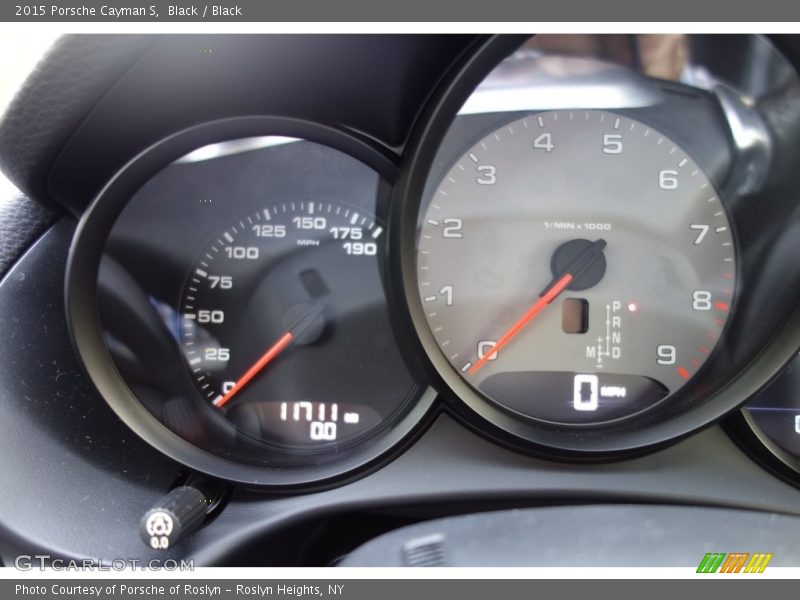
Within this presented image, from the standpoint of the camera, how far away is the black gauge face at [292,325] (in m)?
1.75

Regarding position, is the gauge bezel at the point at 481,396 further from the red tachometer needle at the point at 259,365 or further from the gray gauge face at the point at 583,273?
the red tachometer needle at the point at 259,365

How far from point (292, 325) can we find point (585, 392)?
0.67 metres

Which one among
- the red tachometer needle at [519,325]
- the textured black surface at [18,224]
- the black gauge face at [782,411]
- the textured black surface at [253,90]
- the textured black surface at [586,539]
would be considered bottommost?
the textured black surface at [586,539]

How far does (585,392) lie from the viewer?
1728 mm

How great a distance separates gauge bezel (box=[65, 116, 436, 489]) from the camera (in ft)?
5.13

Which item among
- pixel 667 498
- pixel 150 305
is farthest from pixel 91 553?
pixel 667 498

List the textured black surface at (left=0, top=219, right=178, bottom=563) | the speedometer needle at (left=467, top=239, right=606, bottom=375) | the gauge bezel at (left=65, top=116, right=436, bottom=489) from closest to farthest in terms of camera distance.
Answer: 1. the textured black surface at (left=0, top=219, right=178, bottom=563)
2. the gauge bezel at (left=65, top=116, right=436, bottom=489)
3. the speedometer needle at (left=467, top=239, right=606, bottom=375)

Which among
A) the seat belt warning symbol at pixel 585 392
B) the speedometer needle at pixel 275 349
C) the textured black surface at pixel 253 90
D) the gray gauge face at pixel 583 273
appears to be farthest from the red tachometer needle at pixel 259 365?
the seat belt warning symbol at pixel 585 392

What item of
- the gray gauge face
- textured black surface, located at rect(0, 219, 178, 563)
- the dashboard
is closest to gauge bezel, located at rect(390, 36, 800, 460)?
the dashboard

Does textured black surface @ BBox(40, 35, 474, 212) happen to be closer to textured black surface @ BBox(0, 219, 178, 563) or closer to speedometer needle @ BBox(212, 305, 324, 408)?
textured black surface @ BBox(0, 219, 178, 563)

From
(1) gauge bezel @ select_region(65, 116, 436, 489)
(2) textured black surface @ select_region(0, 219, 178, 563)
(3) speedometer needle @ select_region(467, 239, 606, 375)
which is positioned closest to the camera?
(2) textured black surface @ select_region(0, 219, 178, 563)

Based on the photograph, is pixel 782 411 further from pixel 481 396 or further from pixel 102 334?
pixel 102 334

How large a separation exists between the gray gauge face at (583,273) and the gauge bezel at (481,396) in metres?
0.13

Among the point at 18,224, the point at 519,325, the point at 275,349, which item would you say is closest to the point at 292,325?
the point at 275,349
